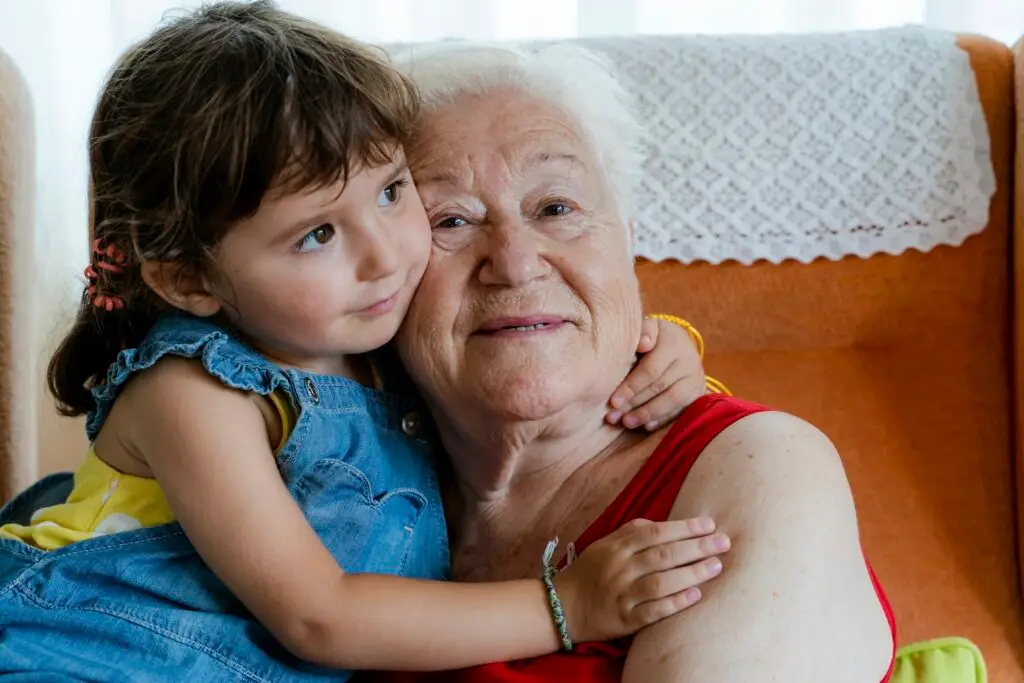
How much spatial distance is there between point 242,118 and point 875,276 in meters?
1.26

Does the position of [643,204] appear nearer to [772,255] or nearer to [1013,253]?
[772,255]

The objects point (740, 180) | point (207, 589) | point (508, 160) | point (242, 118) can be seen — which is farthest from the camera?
point (740, 180)

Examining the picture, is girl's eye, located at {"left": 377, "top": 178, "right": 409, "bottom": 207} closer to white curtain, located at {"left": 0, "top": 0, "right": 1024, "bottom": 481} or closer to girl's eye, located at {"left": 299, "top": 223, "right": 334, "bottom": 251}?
girl's eye, located at {"left": 299, "top": 223, "right": 334, "bottom": 251}

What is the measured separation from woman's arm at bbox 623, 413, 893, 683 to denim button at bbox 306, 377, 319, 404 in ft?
1.54

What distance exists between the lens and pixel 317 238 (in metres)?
1.35

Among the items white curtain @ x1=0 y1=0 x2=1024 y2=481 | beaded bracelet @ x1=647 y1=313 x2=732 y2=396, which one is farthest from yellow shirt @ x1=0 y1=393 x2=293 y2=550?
white curtain @ x1=0 y1=0 x2=1024 y2=481

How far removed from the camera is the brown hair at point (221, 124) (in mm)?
1266

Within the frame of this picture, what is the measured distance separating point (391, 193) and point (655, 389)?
450 mm

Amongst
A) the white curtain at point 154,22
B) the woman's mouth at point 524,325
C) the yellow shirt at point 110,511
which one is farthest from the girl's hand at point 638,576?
the white curtain at point 154,22

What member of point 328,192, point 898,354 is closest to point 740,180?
point 898,354

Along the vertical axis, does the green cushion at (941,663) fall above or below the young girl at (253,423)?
below

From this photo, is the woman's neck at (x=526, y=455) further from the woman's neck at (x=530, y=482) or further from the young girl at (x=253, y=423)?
the young girl at (x=253, y=423)

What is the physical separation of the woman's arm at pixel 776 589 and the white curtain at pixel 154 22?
5.60ft

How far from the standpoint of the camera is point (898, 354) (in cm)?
211
